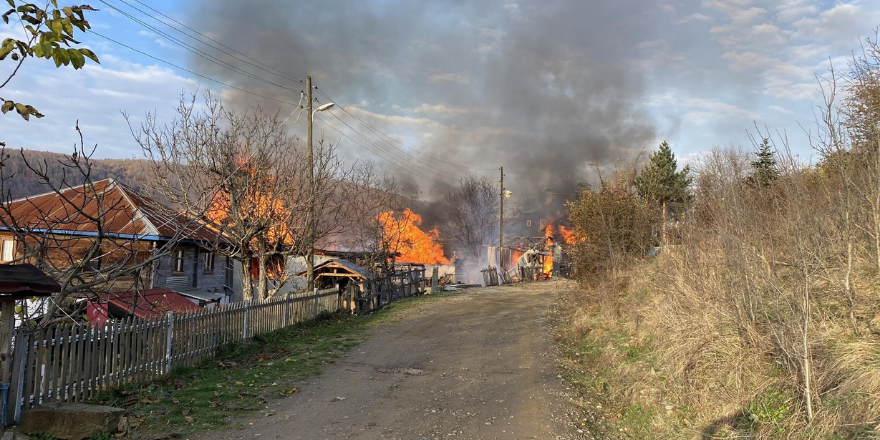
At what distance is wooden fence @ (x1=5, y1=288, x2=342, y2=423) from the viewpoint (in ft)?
19.8

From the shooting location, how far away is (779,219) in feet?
20.8

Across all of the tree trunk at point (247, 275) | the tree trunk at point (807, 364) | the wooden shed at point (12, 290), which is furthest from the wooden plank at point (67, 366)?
the tree trunk at point (807, 364)

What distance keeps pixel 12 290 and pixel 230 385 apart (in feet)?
11.4

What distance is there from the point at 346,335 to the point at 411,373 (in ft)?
14.6

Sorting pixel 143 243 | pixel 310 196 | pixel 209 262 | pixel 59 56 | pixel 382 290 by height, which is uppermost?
pixel 310 196

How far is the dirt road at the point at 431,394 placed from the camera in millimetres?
6049

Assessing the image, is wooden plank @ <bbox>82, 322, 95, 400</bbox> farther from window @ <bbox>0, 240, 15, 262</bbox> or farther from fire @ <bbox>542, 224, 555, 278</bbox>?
fire @ <bbox>542, 224, 555, 278</bbox>

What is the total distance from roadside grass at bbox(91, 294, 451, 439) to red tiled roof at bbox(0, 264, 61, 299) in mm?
1791

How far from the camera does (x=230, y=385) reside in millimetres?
7902

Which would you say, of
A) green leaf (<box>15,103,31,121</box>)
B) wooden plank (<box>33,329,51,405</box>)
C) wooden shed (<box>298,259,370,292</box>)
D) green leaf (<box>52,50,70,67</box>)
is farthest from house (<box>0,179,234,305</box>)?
green leaf (<box>52,50,70,67</box>)

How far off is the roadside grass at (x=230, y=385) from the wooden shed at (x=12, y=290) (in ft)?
4.74

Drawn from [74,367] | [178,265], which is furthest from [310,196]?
[178,265]

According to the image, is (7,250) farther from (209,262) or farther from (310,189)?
(310,189)

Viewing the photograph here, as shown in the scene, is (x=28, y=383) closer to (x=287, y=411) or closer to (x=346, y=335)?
(x=287, y=411)
